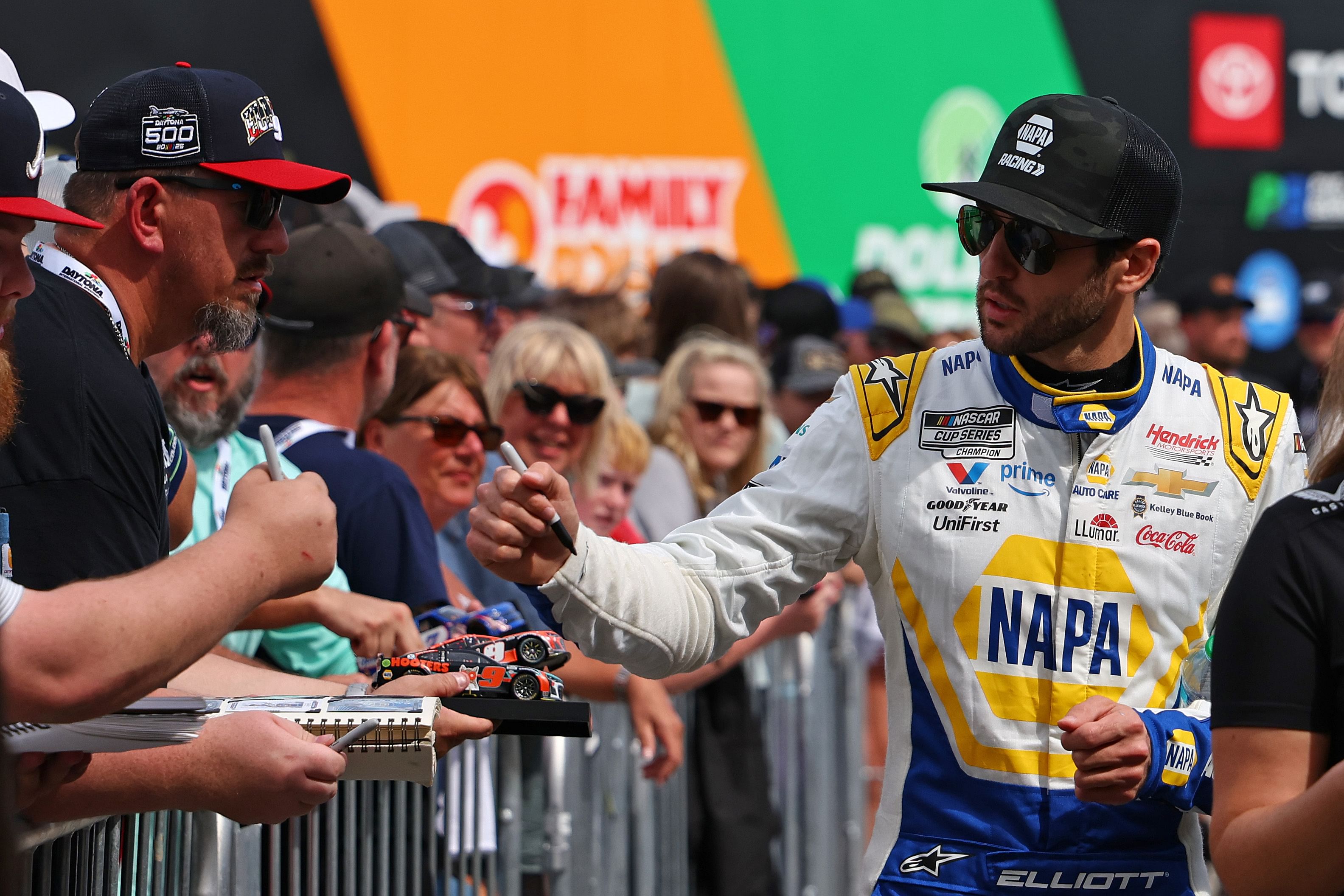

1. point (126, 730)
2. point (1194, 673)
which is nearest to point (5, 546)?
point (126, 730)

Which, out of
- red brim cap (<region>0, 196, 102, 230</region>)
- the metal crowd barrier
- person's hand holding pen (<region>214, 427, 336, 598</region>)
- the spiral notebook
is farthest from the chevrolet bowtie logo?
red brim cap (<region>0, 196, 102, 230</region>)

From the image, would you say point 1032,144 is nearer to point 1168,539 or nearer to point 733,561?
point 1168,539

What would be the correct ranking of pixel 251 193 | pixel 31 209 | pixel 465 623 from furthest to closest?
pixel 465 623, pixel 251 193, pixel 31 209

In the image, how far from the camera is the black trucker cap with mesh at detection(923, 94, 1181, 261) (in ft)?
9.19

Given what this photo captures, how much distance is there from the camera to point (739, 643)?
5055mm

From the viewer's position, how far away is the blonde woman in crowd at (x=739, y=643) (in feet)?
17.5

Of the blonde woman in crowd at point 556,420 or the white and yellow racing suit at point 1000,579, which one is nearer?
the white and yellow racing suit at point 1000,579

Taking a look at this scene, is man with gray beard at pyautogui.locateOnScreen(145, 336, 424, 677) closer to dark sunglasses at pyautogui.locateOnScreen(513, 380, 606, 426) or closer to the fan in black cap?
the fan in black cap

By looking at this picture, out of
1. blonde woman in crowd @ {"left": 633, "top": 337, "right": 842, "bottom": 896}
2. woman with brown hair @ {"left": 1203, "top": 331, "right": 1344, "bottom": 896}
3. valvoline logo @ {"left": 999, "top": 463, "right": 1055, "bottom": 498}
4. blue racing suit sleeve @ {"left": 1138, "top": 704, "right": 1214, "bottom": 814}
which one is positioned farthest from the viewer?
blonde woman in crowd @ {"left": 633, "top": 337, "right": 842, "bottom": 896}

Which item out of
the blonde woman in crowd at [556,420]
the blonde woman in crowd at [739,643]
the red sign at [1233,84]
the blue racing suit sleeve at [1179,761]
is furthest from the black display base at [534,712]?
the red sign at [1233,84]

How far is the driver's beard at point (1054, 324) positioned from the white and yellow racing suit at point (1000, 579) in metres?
0.07

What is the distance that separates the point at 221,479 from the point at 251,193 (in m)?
1.03

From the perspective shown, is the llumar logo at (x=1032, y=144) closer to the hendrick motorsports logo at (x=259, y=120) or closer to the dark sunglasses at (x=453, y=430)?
the hendrick motorsports logo at (x=259, y=120)

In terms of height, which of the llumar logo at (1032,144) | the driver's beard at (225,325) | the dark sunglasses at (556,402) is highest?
the llumar logo at (1032,144)
